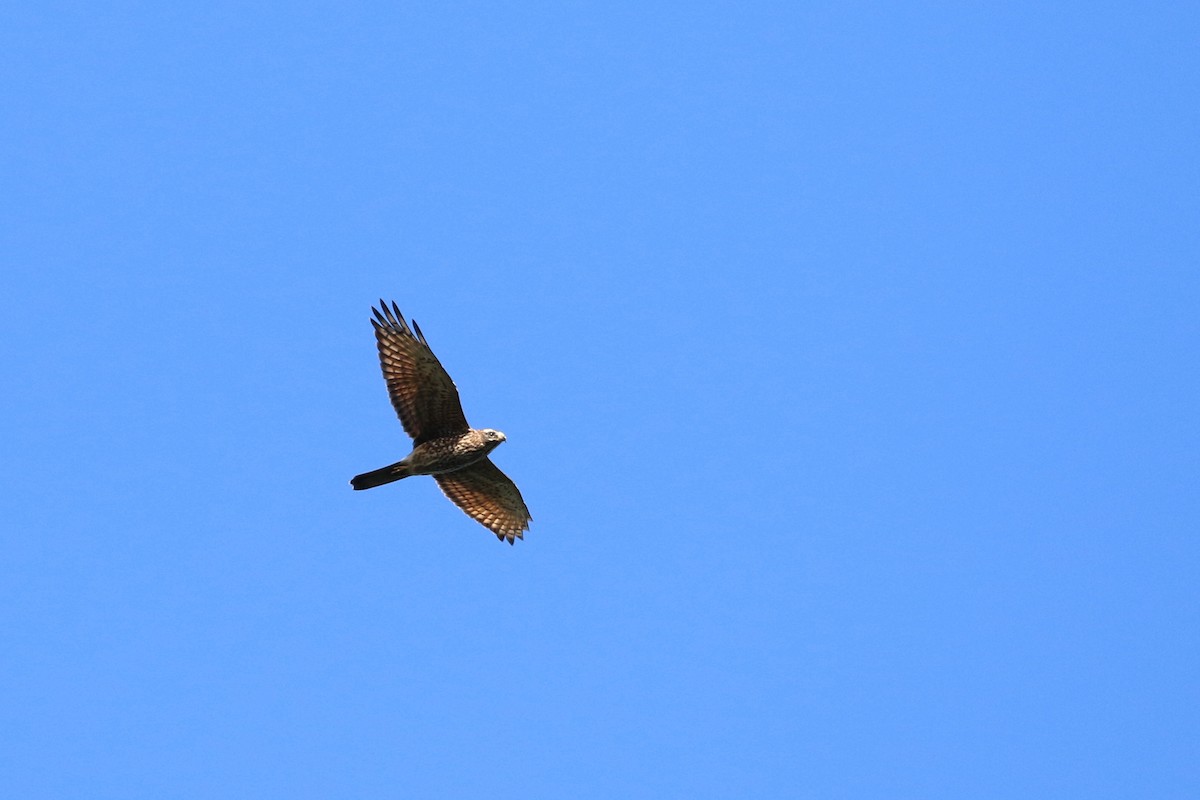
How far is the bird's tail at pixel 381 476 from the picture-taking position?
18969mm

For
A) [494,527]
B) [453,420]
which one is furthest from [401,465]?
[494,527]

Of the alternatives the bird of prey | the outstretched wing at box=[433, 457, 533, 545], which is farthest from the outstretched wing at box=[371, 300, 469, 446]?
the outstretched wing at box=[433, 457, 533, 545]

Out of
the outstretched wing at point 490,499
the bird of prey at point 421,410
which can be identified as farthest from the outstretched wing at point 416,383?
the outstretched wing at point 490,499

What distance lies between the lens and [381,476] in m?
19.2

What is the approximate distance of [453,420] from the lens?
19500mm

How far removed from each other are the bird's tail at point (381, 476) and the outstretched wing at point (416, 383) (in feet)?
1.41

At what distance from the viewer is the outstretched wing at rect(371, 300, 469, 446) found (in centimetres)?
1908

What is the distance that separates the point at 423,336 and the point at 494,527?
3.76 meters

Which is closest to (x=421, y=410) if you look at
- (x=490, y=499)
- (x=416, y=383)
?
(x=416, y=383)

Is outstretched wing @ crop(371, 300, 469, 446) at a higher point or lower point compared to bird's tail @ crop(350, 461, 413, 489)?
higher

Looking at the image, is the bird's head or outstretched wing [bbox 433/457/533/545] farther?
outstretched wing [bbox 433/457/533/545]

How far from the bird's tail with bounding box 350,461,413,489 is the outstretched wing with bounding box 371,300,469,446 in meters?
0.43

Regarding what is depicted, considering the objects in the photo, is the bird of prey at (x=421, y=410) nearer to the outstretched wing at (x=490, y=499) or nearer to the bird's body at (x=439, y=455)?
the bird's body at (x=439, y=455)

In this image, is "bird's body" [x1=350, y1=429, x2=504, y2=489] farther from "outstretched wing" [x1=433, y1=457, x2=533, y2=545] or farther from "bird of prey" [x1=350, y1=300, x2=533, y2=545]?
"outstretched wing" [x1=433, y1=457, x2=533, y2=545]
